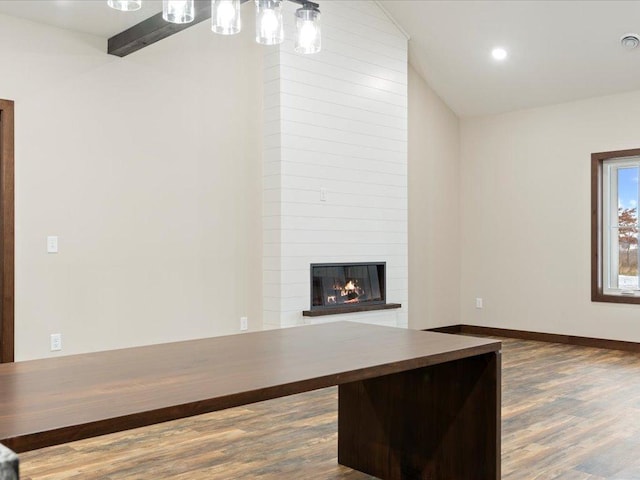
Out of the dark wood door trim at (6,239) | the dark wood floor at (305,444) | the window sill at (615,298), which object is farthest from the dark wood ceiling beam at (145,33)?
the window sill at (615,298)

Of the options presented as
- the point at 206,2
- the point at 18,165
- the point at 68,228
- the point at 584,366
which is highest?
the point at 206,2

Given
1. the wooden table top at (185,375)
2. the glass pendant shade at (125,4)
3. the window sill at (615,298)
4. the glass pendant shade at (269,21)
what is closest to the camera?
the wooden table top at (185,375)

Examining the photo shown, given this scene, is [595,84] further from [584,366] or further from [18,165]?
[18,165]

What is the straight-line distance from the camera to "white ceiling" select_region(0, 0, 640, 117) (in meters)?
5.29

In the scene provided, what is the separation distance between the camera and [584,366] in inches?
203

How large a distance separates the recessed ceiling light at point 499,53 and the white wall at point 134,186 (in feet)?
7.50

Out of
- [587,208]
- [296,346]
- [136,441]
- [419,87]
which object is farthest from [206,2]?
[587,208]

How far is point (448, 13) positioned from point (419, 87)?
1.16 meters

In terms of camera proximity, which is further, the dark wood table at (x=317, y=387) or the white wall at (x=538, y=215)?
the white wall at (x=538, y=215)

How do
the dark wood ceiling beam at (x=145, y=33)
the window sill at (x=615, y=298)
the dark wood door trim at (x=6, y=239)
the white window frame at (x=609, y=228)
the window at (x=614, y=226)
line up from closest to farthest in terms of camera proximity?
the dark wood ceiling beam at (x=145, y=33), the dark wood door trim at (x=6, y=239), the window sill at (x=615, y=298), the window at (x=614, y=226), the white window frame at (x=609, y=228)

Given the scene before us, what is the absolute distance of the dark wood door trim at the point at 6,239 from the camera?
4.05 meters

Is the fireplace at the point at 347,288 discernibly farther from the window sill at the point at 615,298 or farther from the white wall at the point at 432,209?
the window sill at the point at 615,298

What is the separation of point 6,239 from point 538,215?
197 inches

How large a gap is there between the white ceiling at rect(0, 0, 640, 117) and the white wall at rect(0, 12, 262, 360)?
443mm
